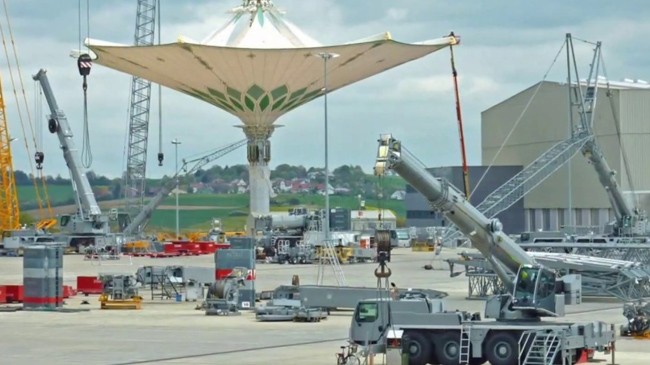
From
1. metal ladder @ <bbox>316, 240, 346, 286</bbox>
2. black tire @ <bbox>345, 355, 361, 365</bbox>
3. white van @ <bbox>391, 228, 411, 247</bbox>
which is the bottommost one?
black tire @ <bbox>345, 355, 361, 365</bbox>

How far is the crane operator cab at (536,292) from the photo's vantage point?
3512 cm

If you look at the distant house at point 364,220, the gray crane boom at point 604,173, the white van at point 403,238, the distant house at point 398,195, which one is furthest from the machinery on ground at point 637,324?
the distant house at point 398,195

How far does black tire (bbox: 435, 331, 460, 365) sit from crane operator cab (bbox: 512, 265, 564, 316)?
286 centimetres

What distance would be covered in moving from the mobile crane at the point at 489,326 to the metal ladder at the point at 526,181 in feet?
201

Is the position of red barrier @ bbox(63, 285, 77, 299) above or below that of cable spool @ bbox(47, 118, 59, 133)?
below

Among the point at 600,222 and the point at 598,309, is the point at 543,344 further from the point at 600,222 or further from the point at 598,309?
the point at 600,222

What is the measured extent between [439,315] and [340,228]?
84609 mm

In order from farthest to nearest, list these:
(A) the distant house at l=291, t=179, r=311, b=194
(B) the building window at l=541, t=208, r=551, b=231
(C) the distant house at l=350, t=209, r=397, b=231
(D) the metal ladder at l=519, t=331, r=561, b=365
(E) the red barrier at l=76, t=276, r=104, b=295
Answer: (A) the distant house at l=291, t=179, r=311, b=194, (C) the distant house at l=350, t=209, r=397, b=231, (B) the building window at l=541, t=208, r=551, b=231, (E) the red barrier at l=76, t=276, r=104, b=295, (D) the metal ladder at l=519, t=331, r=561, b=365

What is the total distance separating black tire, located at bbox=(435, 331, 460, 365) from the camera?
32.8 meters

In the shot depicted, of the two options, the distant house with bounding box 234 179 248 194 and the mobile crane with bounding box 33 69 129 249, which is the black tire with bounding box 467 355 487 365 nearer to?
the mobile crane with bounding box 33 69 129 249

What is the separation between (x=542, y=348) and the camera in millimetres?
31859

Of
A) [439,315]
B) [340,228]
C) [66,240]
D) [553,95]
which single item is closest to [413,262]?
[340,228]

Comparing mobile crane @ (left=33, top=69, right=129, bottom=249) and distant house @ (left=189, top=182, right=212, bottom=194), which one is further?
distant house @ (left=189, top=182, right=212, bottom=194)

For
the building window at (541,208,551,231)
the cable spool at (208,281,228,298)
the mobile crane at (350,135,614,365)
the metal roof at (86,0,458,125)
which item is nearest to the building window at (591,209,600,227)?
the building window at (541,208,551,231)
